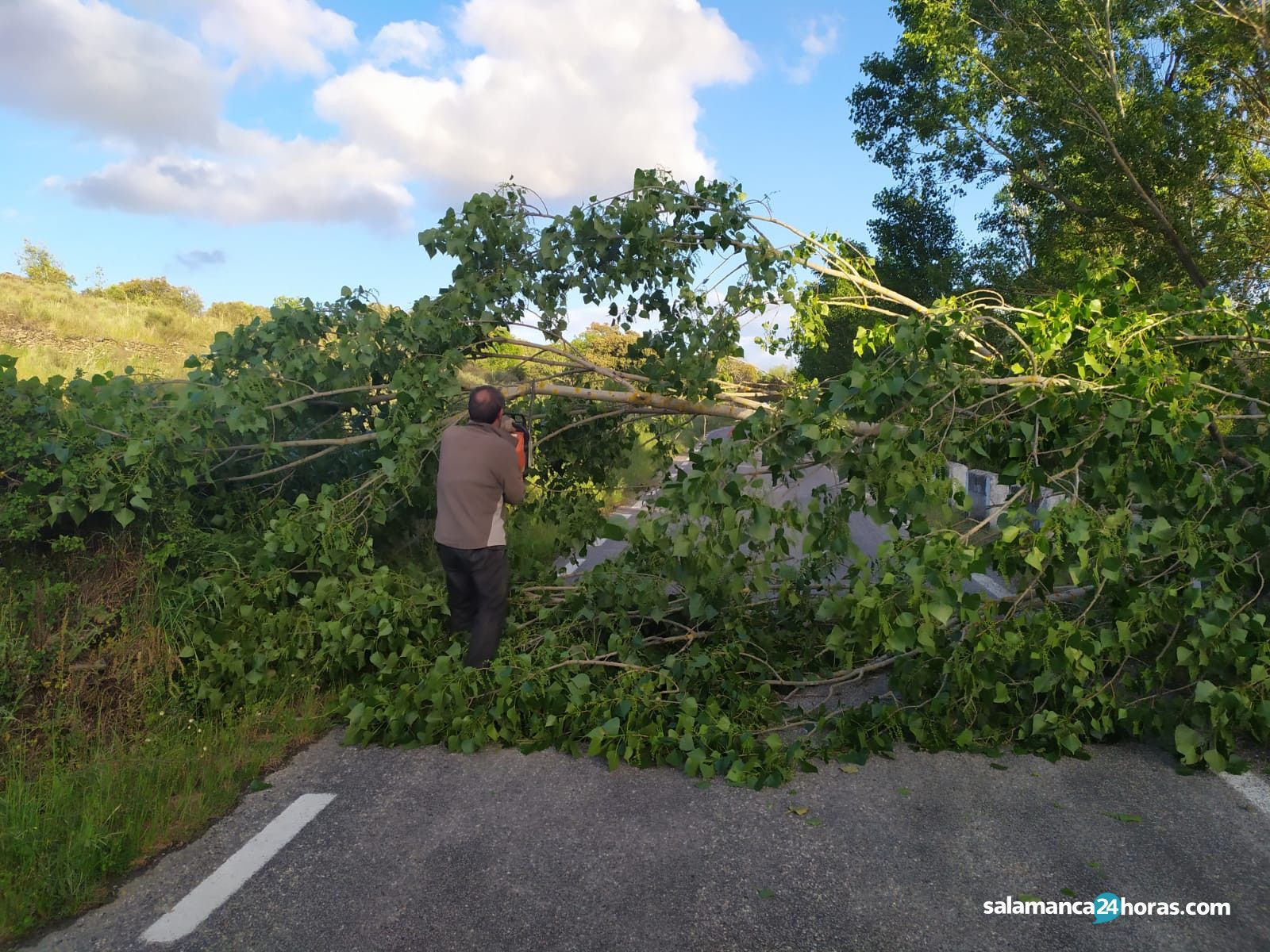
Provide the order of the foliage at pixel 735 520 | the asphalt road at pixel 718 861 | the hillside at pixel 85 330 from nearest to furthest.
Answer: the asphalt road at pixel 718 861
the foliage at pixel 735 520
the hillside at pixel 85 330

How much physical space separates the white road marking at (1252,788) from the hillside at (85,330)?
19896 millimetres

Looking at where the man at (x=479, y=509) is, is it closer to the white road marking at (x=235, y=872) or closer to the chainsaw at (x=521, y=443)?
the chainsaw at (x=521, y=443)

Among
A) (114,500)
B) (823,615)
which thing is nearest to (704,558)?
(823,615)

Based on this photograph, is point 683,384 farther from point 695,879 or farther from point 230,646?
point 695,879

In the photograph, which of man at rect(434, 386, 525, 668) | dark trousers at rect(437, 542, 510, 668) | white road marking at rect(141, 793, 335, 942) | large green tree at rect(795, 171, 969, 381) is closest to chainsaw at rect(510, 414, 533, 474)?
man at rect(434, 386, 525, 668)

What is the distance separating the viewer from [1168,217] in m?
15.3

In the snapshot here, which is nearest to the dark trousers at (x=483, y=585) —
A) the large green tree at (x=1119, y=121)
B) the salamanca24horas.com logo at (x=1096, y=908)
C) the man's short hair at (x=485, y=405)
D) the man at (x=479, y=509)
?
the man at (x=479, y=509)

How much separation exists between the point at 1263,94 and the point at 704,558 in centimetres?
1602

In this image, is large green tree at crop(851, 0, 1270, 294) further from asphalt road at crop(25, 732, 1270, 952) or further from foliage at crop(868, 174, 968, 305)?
asphalt road at crop(25, 732, 1270, 952)

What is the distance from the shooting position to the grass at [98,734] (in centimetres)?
376

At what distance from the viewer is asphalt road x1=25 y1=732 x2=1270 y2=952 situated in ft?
10.8

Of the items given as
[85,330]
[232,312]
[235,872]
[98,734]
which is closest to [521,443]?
[98,734]

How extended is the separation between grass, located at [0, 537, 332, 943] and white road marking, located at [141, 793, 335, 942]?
0.33 metres

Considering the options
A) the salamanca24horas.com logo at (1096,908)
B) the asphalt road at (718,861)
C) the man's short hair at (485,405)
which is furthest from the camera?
the man's short hair at (485,405)
